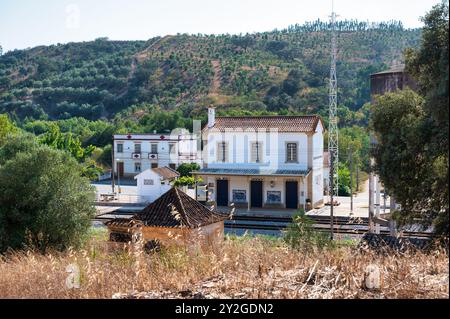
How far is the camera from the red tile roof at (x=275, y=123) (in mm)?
30094

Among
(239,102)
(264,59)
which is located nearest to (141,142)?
(239,102)

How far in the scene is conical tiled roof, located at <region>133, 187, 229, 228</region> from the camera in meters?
14.7

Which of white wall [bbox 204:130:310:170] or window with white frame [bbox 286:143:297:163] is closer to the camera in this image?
white wall [bbox 204:130:310:170]

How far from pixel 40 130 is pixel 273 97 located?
30.0 meters

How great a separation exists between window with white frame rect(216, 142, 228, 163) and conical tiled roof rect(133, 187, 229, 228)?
15255mm

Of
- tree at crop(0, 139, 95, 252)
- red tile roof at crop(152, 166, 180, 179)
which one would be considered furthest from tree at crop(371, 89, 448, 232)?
red tile roof at crop(152, 166, 180, 179)

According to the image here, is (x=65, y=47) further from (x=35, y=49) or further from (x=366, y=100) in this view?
(x=366, y=100)

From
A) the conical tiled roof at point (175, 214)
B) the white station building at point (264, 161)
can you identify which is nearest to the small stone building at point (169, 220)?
the conical tiled roof at point (175, 214)

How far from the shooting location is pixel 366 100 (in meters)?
71.2

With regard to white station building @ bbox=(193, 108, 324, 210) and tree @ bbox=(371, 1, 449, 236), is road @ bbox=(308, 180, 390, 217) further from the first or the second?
tree @ bbox=(371, 1, 449, 236)

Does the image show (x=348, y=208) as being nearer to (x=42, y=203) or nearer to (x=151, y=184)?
(x=151, y=184)

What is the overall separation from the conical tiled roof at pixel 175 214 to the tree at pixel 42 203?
8.02 feet

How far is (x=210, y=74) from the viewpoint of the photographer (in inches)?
3378
